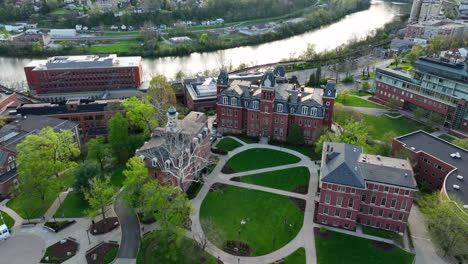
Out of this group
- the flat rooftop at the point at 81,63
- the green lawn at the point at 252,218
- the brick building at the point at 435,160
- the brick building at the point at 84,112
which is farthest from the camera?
the flat rooftop at the point at 81,63

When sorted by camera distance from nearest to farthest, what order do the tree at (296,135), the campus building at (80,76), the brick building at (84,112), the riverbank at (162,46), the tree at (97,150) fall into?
the tree at (97,150)
the tree at (296,135)
the brick building at (84,112)
the campus building at (80,76)
the riverbank at (162,46)

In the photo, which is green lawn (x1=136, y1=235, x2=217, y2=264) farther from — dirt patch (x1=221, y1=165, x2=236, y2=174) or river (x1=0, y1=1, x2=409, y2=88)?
river (x1=0, y1=1, x2=409, y2=88)

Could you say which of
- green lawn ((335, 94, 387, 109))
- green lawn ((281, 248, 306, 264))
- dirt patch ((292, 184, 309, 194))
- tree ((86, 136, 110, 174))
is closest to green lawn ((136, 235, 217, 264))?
green lawn ((281, 248, 306, 264))

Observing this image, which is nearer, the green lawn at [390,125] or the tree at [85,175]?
the tree at [85,175]

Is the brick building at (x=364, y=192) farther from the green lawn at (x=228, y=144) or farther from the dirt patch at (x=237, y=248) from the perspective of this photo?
the green lawn at (x=228, y=144)

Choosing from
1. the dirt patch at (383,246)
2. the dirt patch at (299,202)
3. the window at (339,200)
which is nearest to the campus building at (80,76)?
the dirt patch at (299,202)

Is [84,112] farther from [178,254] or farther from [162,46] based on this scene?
[162,46]

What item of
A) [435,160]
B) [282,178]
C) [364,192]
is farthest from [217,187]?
[435,160]
